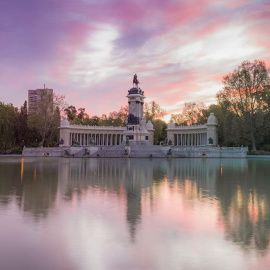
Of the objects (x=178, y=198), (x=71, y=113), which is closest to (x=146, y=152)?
(x=178, y=198)

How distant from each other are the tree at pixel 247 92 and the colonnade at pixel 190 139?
46.5 ft

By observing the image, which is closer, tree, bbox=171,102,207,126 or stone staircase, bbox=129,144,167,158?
stone staircase, bbox=129,144,167,158

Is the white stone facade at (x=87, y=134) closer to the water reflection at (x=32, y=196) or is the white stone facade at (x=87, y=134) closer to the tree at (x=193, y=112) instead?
the tree at (x=193, y=112)

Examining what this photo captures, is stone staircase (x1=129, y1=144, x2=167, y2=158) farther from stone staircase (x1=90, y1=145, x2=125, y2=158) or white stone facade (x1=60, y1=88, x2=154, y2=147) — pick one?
white stone facade (x1=60, y1=88, x2=154, y2=147)

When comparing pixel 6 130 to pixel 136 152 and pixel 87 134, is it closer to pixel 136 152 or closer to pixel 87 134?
pixel 87 134

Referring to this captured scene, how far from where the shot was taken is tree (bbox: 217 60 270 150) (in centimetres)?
6856

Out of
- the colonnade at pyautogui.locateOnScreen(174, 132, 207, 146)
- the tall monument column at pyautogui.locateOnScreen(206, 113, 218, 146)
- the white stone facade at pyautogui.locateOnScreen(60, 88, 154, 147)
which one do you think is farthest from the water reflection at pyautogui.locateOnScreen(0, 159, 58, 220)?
the colonnade at pyautogui.locateOnScreen(174, 132, 207, 146)

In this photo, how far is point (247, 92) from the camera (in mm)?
70125

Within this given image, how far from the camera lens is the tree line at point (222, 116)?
6875cm

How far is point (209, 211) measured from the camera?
12.5 m

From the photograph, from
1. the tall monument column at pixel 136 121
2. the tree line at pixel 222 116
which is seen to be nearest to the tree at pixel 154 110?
the tree line at pixel 222 116

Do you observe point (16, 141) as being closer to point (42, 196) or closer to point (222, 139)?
point (222, 139)

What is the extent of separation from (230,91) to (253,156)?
14392mm

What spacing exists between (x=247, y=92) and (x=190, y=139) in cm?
2684
